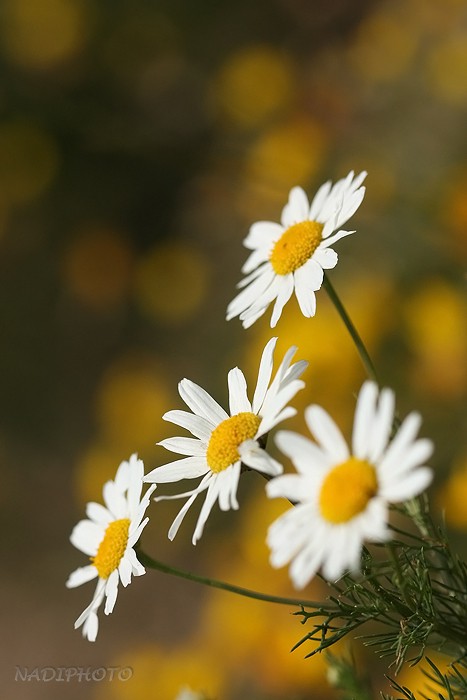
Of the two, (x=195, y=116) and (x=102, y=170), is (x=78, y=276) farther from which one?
(x=195, y=116)

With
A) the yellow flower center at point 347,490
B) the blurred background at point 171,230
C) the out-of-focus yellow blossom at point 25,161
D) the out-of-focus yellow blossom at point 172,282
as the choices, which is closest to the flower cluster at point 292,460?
the yellow flower center at point 347,490

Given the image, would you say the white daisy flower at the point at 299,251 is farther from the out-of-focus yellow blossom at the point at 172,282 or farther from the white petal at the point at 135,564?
the out-of-focus yellow blossom at the point at 172,282

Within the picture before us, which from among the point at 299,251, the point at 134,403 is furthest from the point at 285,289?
the point at 134,403

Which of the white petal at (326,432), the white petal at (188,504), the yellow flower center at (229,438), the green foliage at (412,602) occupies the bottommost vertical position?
the green foliage at (412,602)

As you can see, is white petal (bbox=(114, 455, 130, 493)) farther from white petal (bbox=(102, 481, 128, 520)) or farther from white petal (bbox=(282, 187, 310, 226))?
white petal (bbox=(282, 187, 310, 226))

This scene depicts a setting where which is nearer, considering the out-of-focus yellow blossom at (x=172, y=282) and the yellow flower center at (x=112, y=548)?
the yellow flower center at (x=112, y=548)

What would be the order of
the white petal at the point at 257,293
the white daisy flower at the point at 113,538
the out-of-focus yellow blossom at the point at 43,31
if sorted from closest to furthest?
the white daisy flower at the point at 113,538 < the white petal at the point at 257,293 < the out-of-focus yellow blossom at the point at 43,31
